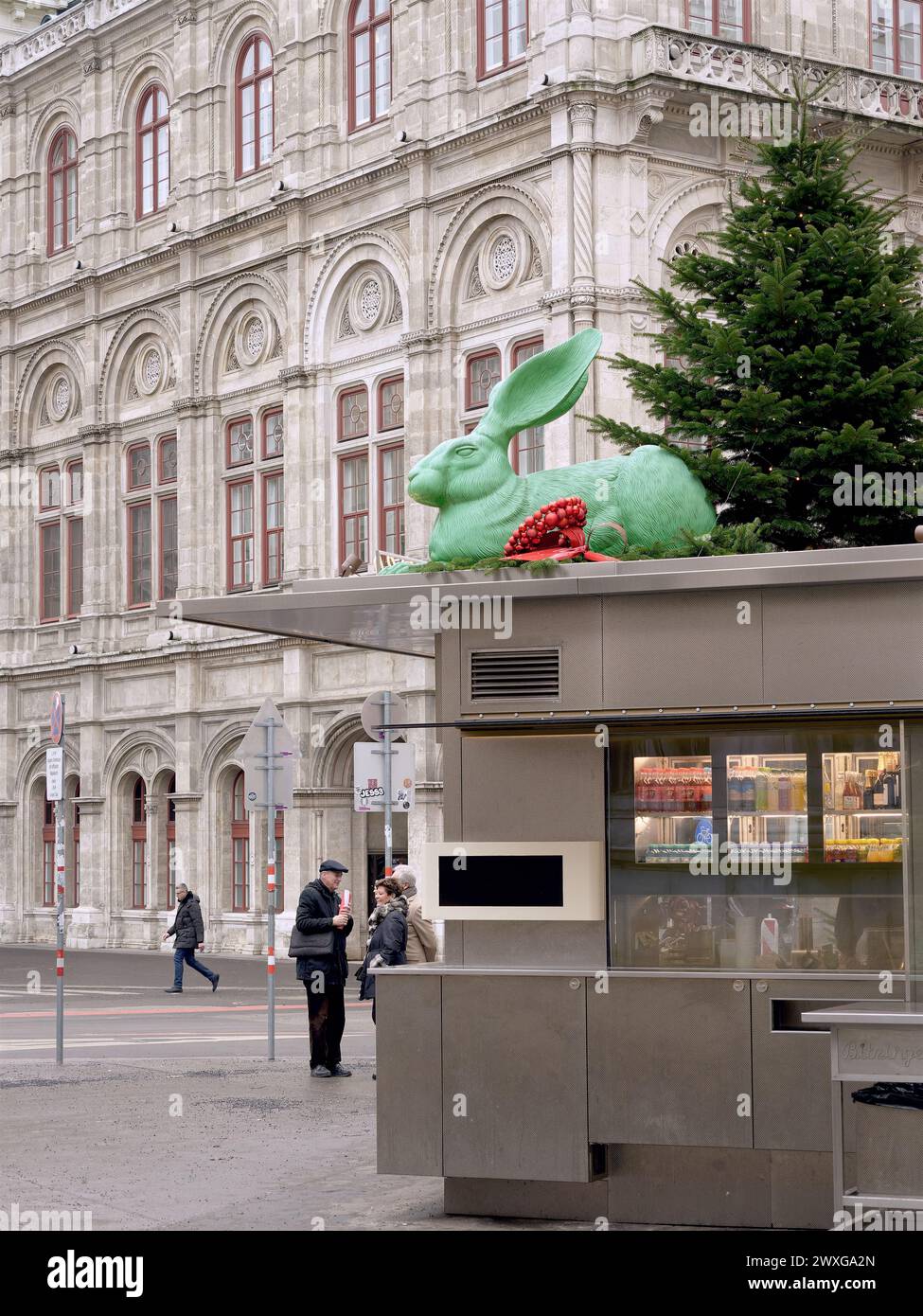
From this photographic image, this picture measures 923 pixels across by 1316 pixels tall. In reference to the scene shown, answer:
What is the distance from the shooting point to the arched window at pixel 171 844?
1802 inches

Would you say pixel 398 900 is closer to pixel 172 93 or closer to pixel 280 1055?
pixel 280 1055

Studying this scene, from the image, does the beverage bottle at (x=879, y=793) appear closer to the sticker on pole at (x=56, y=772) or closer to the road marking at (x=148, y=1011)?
the sticker on pole at (x=56, y=772)

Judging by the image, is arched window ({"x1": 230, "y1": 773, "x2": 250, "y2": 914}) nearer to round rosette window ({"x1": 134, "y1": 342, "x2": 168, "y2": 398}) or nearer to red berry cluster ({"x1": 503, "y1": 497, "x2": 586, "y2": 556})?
round rosette window ({"x1": 134, "y1": 342, "x2": 168, "y2": 398})

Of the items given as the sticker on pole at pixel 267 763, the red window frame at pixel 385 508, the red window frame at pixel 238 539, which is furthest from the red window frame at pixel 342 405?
the sticker on pole at pixel 267 763

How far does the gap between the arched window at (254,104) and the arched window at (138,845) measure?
13226 millimetres

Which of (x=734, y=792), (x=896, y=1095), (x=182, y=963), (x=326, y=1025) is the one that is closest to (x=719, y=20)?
(x=182, y=963)

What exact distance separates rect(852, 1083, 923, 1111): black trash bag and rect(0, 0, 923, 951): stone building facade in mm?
23991

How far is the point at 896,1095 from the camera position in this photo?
962 centimetres

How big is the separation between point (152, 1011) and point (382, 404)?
15.7 meters

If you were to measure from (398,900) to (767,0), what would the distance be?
24195mm

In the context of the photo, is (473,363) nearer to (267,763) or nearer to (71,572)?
(71,572)

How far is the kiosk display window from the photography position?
10.2m

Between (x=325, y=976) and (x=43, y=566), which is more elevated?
(x=43, y=566)

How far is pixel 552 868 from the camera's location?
10.7 metres
